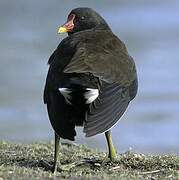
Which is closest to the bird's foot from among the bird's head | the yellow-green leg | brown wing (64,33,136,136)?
the yellow-green leg

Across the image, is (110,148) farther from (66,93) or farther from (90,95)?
(66,93)

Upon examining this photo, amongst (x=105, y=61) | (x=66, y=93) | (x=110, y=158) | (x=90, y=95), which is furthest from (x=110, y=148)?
(x=66, y=93)

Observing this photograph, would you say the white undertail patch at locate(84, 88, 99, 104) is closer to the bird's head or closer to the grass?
the grass

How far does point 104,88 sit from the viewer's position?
7.14 m

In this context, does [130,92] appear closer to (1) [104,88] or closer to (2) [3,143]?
(1) [104,88]

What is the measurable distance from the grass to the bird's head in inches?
66.3

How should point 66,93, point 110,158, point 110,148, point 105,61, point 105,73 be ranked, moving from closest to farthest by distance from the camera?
point 66,93 < point 105,73 < point 105,61 < point 110,158 < point 110,148

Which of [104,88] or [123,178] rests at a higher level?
[104,88]

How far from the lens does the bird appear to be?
6.88 meters

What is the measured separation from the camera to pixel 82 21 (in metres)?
9.19

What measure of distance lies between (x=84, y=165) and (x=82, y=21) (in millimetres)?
2469

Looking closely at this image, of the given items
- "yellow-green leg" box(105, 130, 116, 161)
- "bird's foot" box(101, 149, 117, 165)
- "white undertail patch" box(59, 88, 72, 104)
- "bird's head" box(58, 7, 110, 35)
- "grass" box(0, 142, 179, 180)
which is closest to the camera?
"grass" box(0, 142, 179, 180)

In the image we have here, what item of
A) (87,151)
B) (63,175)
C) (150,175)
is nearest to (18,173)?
(63,175)

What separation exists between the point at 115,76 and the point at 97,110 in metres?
0.55
